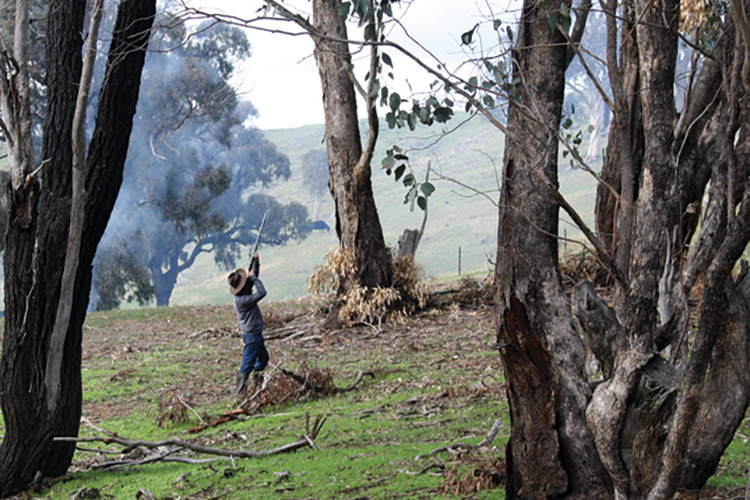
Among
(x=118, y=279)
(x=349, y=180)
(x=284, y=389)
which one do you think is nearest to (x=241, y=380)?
(x=284, y=389)

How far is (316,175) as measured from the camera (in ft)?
208

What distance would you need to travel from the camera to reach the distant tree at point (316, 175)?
205ft

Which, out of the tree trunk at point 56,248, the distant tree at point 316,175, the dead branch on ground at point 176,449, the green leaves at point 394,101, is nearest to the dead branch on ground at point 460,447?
the dead branch on ground at point 176,449

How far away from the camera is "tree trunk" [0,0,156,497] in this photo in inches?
213

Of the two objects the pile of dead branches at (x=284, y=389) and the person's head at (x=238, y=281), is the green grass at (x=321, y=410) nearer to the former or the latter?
the pile of dead branches at (x=284, y=389)

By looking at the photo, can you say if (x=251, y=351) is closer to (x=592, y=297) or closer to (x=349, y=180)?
(x=349, y=180)

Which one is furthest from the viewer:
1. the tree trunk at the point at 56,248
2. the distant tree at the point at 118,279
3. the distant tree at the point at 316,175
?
the distant tree at the point at 316,175

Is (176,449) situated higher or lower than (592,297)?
lower

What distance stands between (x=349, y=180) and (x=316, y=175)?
51.1m

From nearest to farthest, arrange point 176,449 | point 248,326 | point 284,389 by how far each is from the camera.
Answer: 1. point 176,449
2. point 284,389
3. point 248,326

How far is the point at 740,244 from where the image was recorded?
95.2 inches

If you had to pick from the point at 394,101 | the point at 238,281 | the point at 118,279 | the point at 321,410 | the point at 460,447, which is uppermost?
the point at 394,101

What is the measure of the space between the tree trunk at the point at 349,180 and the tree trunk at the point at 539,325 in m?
8.76

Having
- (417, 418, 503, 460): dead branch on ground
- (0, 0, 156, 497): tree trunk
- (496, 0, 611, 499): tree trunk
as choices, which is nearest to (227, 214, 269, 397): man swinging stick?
(0, 0, 156, 497): tree trunk
